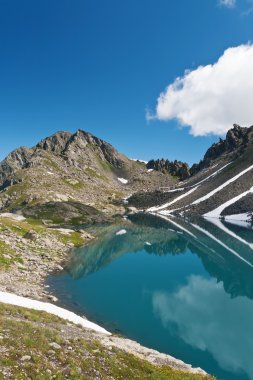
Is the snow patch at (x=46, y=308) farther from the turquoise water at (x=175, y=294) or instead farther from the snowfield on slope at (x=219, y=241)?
the snowfield on slope at (x=219, y=241)

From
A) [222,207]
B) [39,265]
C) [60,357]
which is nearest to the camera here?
[60,357]

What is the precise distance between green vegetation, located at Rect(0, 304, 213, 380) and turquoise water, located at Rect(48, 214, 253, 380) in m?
11.3

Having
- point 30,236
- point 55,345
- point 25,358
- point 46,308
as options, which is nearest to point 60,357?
point 55,345

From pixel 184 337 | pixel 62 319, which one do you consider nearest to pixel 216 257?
pixel 184 337

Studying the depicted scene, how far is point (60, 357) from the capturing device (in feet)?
70.4

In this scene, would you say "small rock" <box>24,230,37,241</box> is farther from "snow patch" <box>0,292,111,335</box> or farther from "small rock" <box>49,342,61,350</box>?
"small rock" <box>49,342,61,350</box>

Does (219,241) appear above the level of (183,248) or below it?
above

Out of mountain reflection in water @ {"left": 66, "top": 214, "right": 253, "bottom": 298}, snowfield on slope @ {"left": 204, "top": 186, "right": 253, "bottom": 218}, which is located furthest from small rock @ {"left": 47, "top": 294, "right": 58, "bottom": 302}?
snowfield on slope @ {"left": 204, "top": 186, "right": 253, "bottom": 218}

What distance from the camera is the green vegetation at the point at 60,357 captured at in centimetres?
1928

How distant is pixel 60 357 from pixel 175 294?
38.0 m

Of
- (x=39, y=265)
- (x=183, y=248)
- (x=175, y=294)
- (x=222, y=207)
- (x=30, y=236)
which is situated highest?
(x=222, y=207)

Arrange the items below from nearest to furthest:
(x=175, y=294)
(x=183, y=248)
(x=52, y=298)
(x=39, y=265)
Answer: (x=52, y=298)
(x=175, y=294)
(x=39, y=265)
(x=183, y=248)

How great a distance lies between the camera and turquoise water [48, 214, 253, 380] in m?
36.6

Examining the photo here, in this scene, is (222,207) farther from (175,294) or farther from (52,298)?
(52,298)
